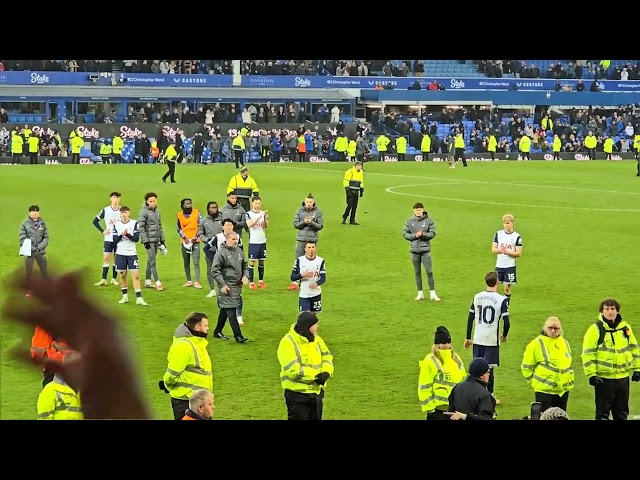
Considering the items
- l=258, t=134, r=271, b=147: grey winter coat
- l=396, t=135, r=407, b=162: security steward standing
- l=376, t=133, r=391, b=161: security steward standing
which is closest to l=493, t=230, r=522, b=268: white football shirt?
l=258, t=134, r=271, b=147: grey winter coat

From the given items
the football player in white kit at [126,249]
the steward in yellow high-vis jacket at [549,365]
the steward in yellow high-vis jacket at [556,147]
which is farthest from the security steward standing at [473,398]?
the steward in yellow high-vis jacket at [556,147]

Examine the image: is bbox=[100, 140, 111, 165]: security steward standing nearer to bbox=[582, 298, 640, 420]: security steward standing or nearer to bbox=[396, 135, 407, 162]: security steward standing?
bbox=[396, 135, 407, 162]: security steward standing

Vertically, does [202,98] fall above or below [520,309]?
above

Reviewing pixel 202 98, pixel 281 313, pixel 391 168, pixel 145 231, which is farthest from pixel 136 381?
pixel 202 98

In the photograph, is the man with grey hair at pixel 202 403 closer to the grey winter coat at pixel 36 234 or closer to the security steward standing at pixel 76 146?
the grey winter coat at pixel 36 234

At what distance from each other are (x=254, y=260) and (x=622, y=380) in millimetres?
10721

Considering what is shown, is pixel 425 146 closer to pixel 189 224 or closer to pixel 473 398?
pixel 189 224

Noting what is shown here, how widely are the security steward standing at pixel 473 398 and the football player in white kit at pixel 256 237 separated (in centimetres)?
1141

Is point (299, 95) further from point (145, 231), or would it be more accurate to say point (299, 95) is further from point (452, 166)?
A: point (145, 231)

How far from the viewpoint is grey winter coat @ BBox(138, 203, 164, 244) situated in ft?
67.7

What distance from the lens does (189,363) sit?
1103 cm

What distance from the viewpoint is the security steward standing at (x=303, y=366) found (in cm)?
1117

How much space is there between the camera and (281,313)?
19469 mm

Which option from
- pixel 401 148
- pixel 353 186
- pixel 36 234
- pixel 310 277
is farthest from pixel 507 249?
pixel 401 148
